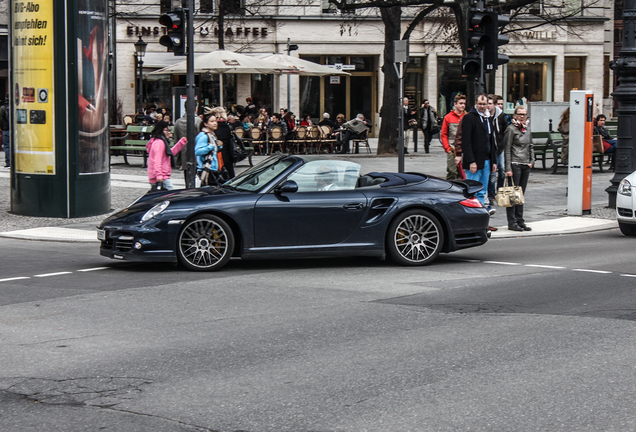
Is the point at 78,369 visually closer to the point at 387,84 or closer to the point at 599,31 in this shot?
the point at 387,84

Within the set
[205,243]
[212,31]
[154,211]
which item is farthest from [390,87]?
[154,211]

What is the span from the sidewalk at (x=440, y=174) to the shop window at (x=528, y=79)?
67.2 feet

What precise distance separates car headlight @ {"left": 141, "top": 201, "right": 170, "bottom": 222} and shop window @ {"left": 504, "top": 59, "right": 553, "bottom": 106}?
36179mm

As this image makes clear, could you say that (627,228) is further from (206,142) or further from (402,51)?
(206,142)

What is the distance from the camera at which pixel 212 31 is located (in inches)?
1597

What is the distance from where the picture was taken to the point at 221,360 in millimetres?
6133

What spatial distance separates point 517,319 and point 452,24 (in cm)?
3043

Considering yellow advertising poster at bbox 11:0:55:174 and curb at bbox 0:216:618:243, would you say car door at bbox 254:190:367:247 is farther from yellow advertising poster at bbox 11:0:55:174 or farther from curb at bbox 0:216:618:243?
yellow advertising poster at bbox 11:0:55:174

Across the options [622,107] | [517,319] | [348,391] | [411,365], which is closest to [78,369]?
[348,391]

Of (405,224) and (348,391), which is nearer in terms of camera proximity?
(348,391)

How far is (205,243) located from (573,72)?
3795 cm

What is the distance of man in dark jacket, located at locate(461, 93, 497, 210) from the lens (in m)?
13.1

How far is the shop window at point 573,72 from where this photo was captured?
146 feet

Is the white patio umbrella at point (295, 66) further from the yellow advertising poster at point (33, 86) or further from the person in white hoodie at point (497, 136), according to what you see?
the yellow advertising poster at point (33, 86)
